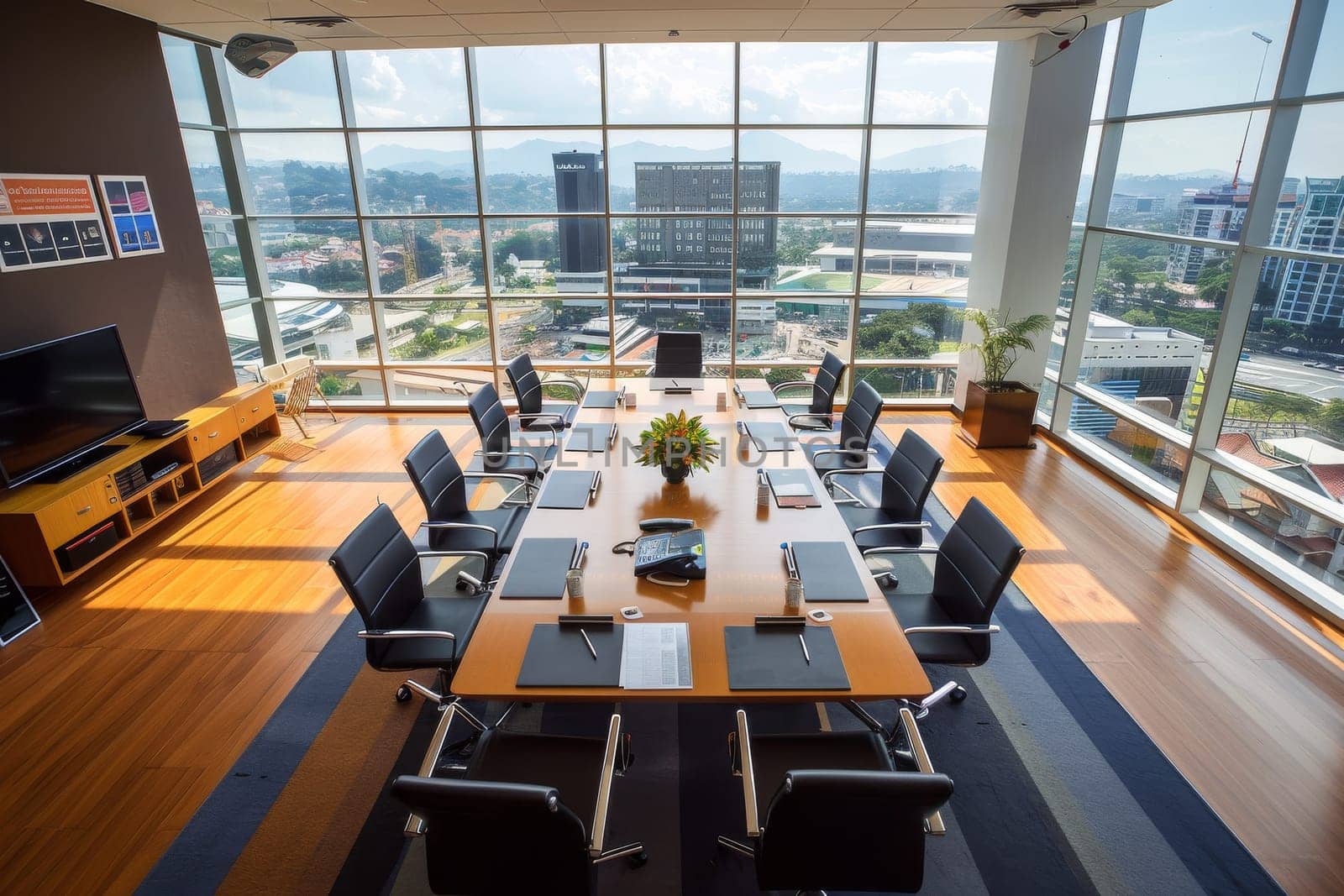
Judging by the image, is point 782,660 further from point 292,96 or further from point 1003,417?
point 292,96

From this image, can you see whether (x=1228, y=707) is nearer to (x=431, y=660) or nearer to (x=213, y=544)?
(x=431, y=660)

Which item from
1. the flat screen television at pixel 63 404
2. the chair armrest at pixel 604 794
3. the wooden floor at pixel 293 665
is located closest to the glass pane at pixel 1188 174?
the wooden floor at pixel 293 665

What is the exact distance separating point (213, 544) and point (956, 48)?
8.01 meters

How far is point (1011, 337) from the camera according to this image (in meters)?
Answer: 6.67

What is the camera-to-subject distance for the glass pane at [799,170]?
7.44 meters

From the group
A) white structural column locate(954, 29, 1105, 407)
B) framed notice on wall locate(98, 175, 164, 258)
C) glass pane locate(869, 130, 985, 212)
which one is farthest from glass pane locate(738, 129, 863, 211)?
framed notice on wall locate(98, 175, 164, 258)

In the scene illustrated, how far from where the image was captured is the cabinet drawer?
581cm

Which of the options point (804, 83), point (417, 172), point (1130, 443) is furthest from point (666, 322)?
point (1130, 443)

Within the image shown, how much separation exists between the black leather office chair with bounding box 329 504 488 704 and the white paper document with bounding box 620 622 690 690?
86 cm

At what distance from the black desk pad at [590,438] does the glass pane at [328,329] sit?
4217mm

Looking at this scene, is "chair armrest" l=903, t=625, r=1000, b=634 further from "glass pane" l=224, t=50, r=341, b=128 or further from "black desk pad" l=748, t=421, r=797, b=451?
"glass pane" l=224, t=50, r=341, b=128

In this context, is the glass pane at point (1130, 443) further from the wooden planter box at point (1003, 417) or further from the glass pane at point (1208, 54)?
the glass pane at point (1208, 54)

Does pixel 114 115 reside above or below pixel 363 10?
below

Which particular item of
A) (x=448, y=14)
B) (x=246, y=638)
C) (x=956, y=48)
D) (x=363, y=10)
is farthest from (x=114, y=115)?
(x=956, y=48)
